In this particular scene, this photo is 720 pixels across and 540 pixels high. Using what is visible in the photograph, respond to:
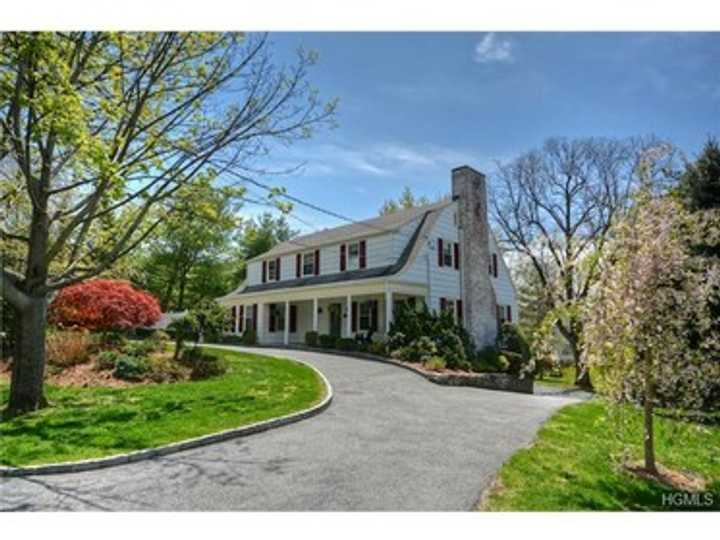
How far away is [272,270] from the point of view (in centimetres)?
2003

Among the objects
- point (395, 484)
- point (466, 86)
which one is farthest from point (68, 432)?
point (466, 86)

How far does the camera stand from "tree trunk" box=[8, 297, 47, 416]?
6.35m

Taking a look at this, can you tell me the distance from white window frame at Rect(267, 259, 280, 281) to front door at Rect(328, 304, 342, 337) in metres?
3.09

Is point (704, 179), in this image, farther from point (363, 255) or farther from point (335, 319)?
point (335, 319)

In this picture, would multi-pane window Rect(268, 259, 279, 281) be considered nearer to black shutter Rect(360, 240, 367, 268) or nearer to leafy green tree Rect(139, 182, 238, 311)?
black shutter Rect(360, 240, 367, 268)

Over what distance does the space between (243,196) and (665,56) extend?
5.57 meters

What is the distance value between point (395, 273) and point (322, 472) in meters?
10.4

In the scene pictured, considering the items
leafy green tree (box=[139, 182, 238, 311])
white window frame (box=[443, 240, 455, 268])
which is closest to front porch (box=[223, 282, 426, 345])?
white window frame (box=[443, 240, 455, 268])

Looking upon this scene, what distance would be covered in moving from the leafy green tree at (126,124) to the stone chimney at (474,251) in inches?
400

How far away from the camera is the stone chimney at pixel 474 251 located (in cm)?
1639

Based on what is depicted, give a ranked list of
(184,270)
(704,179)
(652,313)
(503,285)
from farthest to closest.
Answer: (184,270)
(503,285)
(704,179)
(652,313)

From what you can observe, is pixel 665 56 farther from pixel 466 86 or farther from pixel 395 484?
pixel 395 484

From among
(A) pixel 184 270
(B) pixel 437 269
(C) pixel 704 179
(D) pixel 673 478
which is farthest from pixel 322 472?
(A) pixel 184 270

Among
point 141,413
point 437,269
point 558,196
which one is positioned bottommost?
point 141,413
